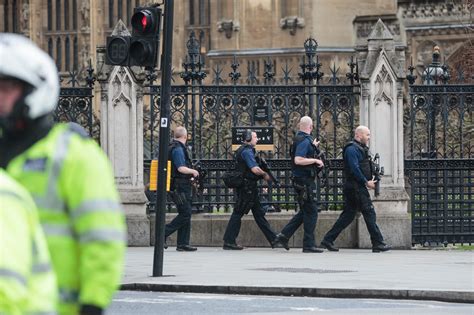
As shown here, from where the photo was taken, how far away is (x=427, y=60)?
2020 inches

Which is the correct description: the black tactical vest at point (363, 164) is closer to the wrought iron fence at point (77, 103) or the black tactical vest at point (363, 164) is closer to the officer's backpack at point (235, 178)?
the officer's backpack at point (235, 178)

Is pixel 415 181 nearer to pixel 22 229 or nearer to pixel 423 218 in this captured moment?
pixel 423 218

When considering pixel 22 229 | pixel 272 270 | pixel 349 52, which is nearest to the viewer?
pixel 22 229

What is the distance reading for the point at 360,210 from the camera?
22.7m

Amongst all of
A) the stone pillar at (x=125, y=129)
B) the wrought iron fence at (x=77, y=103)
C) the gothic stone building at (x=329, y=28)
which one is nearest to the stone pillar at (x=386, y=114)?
the stone pillar at (x=125, y=129)

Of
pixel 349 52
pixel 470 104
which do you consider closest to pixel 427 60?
pixel 349 52

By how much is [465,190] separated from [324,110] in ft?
8.06

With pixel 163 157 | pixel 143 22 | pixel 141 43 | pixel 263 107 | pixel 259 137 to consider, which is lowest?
pixel 163 157

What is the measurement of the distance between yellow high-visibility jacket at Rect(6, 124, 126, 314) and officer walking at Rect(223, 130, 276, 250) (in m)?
16.8

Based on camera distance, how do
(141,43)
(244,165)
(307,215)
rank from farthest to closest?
(244,165)
(307,215)
(141,43)

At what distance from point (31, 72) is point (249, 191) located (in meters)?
17.3

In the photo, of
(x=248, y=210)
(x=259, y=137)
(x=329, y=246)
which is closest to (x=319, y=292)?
(x=329, y=246)

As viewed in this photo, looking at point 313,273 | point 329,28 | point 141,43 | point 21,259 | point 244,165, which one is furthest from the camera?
point 329,28

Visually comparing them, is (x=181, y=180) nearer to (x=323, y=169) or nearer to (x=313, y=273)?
(x=323, y=169)
